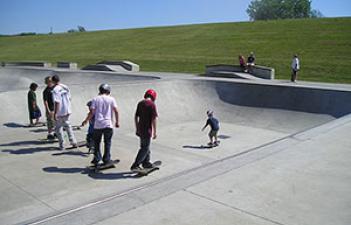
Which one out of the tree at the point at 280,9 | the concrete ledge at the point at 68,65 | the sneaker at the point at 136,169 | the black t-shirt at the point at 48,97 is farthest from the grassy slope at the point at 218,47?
the tree at the point at 280,9

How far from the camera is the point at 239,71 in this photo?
22453 millimetres

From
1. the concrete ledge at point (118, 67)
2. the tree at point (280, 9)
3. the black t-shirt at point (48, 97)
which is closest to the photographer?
the black t-shirt at point (48, 97)

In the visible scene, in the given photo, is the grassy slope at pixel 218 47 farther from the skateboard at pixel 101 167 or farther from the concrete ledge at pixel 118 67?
the skateboard at pixel 101 167

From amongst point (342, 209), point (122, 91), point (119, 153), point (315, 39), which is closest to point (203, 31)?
point (315, 39)

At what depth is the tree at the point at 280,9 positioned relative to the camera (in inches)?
4065

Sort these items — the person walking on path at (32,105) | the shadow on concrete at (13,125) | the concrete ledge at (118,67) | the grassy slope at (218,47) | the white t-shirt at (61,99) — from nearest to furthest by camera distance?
the white t-shirt at (61,99), the person walking on path at (32,105), the shadow on concrete at (13,125), the grassy slope at (218,47), the concrete ledge at (118,67)

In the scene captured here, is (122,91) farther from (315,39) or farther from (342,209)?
(315,39)

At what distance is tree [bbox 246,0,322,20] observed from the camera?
10325cm

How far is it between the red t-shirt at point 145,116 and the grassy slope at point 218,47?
56.8 feet

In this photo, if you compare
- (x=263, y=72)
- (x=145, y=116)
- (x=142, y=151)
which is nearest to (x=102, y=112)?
(x=145, y=116)

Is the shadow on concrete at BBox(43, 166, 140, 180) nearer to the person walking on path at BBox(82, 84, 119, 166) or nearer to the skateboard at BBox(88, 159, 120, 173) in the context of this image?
the skateboard at BBox(88, 159, 120, 173)

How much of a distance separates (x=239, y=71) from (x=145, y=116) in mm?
17176

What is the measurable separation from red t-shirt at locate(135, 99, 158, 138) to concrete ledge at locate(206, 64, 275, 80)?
1553cm

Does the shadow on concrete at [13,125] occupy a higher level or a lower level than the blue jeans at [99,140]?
lower
